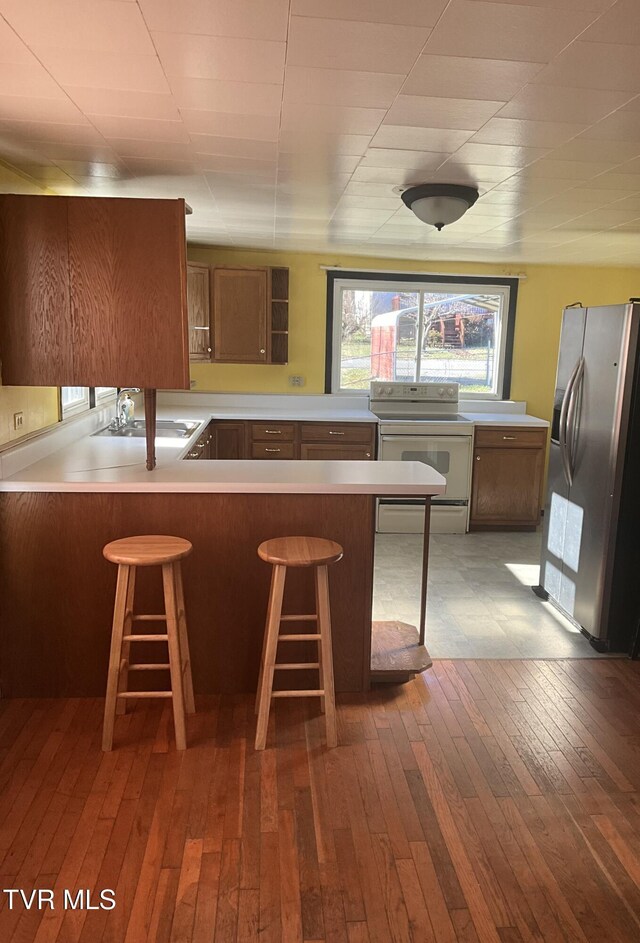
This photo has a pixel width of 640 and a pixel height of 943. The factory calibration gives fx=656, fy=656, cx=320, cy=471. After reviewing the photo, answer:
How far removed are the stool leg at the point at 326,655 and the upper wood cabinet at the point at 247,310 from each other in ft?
9.93

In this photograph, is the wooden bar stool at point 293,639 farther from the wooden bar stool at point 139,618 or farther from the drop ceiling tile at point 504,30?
the drop ceiling tile at point 504,30

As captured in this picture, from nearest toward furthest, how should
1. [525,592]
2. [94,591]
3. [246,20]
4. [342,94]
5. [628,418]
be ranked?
[246,20], [342,94], [94,591], [628,418], [525,592]

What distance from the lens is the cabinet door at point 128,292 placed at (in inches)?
100

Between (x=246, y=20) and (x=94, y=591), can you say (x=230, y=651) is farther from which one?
(x=246, y=20)

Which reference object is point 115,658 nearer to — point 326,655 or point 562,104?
point 326,655

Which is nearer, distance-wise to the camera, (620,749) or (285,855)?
(285,855)

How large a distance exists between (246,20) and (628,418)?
244 cm

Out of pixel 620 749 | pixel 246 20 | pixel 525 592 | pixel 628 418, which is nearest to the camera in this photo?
pixel 246 20

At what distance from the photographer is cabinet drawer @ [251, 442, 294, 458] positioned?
5133 millimetres

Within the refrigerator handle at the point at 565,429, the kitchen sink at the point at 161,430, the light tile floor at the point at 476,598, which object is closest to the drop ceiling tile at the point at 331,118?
the refrigerator handle at the point at 565,429

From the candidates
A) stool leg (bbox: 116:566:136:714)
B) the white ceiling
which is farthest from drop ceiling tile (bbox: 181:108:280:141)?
stool leg (bbox: 116:566:136:714)

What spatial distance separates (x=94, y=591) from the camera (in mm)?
2656

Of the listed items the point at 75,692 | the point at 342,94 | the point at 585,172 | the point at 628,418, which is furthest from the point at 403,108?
the point at 75,692

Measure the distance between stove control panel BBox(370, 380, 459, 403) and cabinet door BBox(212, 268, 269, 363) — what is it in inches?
41.9
